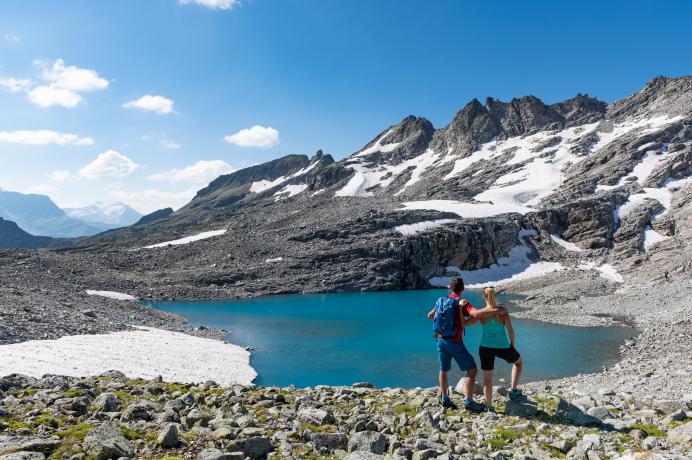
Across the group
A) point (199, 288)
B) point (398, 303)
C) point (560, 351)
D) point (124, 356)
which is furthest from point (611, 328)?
point (199, 288)

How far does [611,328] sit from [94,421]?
50.2 meters

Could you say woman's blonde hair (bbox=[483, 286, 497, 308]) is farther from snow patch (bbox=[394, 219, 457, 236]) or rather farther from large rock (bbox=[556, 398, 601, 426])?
snow patch (bbox=[394, 219, 457, 236])

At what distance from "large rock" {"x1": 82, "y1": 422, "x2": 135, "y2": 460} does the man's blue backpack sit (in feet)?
25.2

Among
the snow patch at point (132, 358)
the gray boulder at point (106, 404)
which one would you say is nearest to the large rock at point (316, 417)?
the gray boulder at point (106, 404)

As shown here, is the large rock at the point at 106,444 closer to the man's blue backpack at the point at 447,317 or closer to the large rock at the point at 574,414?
the man's blue backpack at the point at 447,317

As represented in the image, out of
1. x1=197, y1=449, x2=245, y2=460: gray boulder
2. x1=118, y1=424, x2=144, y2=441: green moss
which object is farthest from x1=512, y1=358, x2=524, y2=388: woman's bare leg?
x1=118, y1=424, x2=144, y2=441: green moss

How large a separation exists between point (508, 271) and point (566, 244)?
1883 cm

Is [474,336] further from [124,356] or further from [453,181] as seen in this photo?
[453,181]

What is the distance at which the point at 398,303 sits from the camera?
3123 inches

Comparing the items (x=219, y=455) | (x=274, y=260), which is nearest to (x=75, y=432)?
(x=219, y=455)

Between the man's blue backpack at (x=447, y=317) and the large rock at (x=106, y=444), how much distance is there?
7686 millimetres

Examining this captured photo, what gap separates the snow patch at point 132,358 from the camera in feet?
82.1

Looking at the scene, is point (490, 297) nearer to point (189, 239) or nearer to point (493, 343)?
point (493, 343)

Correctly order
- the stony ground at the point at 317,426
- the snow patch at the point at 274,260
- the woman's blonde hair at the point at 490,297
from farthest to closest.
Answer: the snow patch at the point at 274,260 < the woman's blonde hair at the point at 490,297 < the stony ground at the point at 317,426
